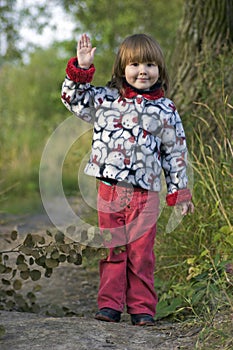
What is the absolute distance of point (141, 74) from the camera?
3.42m

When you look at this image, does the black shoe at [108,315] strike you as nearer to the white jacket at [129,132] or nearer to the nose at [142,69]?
the white jacket at [129,132]

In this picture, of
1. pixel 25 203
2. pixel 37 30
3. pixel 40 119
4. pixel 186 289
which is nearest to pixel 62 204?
pixel 25 203

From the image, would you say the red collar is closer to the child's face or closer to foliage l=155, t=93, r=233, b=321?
the child's face

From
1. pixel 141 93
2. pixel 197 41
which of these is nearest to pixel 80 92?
pixel 141 93

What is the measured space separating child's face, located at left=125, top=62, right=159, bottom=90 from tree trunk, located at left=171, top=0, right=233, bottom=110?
5.33 ft

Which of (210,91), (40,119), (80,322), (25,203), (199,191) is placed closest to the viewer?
(80,322)

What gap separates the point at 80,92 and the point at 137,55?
0.35 meters

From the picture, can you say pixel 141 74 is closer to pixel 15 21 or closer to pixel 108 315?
pixel 108 315

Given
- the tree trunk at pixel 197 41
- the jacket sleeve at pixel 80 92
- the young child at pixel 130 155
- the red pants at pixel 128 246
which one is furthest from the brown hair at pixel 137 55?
the tree trunk at pixel 197 41

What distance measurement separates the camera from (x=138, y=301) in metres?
3.54

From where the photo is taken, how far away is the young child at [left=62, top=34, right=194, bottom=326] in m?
3.38

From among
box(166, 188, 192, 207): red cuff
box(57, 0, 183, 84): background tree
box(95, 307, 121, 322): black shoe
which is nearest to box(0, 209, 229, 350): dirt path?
box(95, 307, 121, 322): black shoe

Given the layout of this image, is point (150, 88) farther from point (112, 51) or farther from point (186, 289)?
point (112, 51)

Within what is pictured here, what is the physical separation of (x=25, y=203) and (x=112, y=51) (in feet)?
11.2
